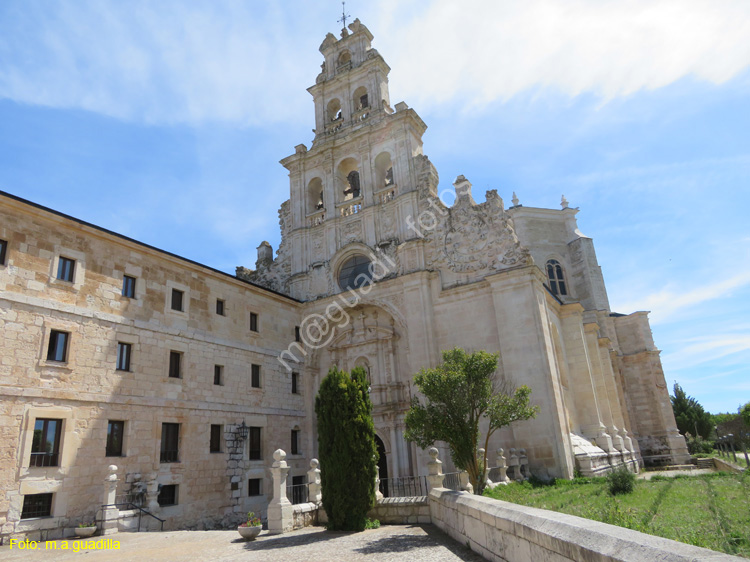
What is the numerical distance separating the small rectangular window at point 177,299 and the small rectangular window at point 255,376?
4301mm

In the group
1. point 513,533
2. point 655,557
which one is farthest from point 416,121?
point 655,557

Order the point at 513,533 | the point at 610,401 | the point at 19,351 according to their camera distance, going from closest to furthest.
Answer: the point at 513,533, the point at 19,351, the point at 610,401

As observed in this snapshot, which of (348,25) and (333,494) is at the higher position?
(348,25)

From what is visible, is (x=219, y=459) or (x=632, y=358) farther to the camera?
(x=632, y=358)

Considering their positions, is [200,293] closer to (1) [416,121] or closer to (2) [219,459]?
(2) [219,459]

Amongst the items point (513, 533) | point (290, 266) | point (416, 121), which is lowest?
point (513, 533)

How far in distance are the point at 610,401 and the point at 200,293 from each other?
22.9 m

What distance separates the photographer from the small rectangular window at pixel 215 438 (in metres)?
18.9

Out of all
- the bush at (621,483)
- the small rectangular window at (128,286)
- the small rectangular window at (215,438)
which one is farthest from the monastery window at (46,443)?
the bush at (621,483)

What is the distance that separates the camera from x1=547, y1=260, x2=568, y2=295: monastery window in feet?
105

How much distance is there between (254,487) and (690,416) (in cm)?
3956

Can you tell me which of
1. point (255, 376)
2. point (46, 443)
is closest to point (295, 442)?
point (255, 376)

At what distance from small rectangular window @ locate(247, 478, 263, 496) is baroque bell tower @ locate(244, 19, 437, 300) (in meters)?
9.44

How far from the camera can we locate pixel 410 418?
1299 centimetres
